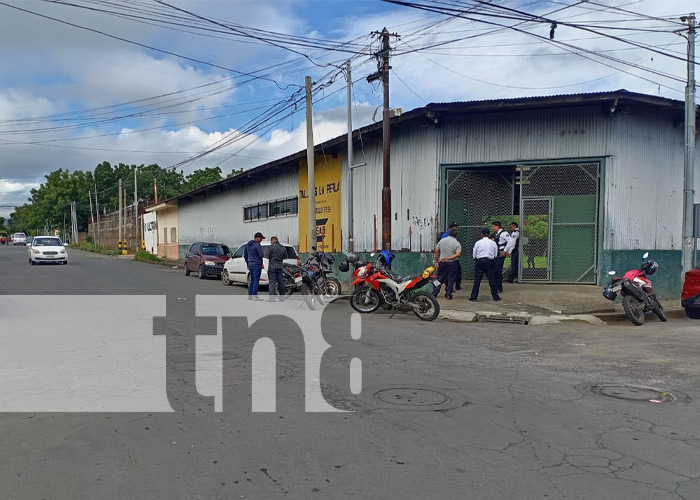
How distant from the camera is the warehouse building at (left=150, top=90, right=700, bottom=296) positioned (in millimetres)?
14742

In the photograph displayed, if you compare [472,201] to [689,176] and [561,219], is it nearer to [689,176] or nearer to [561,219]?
[561,219]

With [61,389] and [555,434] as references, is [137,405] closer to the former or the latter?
[61,389]

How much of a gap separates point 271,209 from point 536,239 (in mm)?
14076

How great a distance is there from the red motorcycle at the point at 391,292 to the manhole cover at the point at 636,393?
505cm

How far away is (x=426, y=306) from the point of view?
442 inches

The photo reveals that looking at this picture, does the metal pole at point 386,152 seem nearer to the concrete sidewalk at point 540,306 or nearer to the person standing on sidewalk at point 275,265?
the concrete sidewalk at point 540,306

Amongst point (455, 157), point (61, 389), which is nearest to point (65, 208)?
point (455, 157)

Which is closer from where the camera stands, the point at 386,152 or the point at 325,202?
the point at 386,152

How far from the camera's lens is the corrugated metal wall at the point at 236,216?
82.6 feet

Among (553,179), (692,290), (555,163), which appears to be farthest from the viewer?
(553,179)

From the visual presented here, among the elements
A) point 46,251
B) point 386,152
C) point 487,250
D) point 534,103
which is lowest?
point 46,251

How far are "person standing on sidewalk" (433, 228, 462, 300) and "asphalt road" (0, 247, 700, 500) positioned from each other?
19.5 ft

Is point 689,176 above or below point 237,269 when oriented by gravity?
above

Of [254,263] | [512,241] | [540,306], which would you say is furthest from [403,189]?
[540,306]
